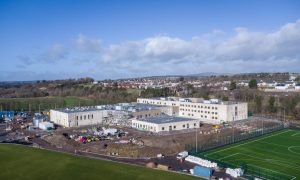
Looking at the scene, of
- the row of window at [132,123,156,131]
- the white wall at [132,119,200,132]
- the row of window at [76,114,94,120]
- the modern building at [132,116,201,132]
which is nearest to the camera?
the white wall at [132,119,200,132]

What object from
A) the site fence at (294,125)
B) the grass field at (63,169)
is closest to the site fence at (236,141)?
the site fence at (294,125)

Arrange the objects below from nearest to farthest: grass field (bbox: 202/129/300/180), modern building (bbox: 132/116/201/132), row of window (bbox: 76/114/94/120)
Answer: grass field (bbox: 202/129/300/180), modern building (bbox: 132/116/201/132), row of window (bbox: 76/114/94/120)

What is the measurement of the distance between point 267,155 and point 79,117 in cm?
3203

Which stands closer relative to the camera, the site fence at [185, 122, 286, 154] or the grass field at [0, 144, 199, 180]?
the grass field at [0, 144, 199, 180]

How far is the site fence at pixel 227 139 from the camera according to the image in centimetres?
3717

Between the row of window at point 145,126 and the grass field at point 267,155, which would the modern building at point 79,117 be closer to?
the row of window at point 145,126

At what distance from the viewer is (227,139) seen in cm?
4194

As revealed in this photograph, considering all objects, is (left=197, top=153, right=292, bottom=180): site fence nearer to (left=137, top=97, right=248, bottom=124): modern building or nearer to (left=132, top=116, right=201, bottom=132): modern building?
(left=132, top=116, right=201, bottom=132): modern building

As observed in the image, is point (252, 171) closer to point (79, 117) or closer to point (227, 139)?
point (227, 139)

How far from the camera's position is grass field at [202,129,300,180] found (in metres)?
29.1

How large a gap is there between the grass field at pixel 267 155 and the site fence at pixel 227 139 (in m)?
1.06

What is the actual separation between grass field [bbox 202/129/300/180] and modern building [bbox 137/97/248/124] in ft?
37.3

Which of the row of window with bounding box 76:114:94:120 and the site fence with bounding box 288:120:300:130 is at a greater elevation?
the row of window with bounding box 76:114:94:120

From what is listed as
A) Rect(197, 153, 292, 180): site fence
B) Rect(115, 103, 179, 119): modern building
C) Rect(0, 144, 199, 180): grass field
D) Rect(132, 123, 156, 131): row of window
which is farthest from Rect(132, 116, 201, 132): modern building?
Rect(0, 144, 199, 180): grass field
